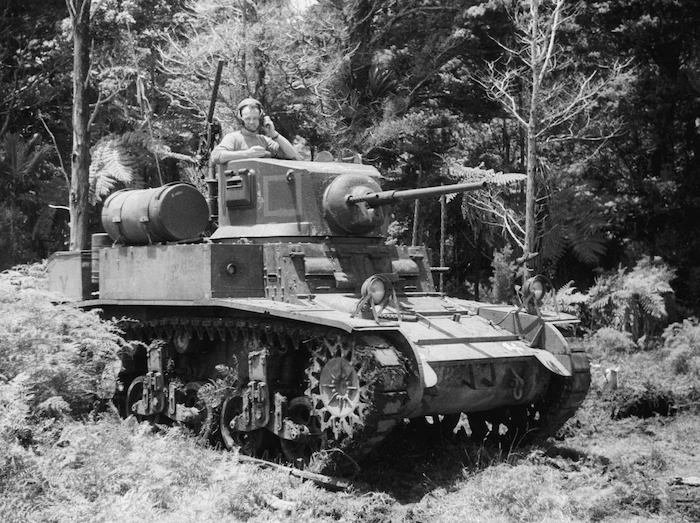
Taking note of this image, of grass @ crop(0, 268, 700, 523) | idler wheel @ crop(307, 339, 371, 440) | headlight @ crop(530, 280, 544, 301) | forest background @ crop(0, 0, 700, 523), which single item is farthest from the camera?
headlight @ crop(530, 280, 544, 301)

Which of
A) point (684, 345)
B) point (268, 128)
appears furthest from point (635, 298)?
point (268, 128)

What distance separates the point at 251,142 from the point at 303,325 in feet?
10.8

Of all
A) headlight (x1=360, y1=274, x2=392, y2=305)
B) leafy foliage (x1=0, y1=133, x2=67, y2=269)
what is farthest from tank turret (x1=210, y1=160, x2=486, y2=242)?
leafy foliage (x1=0, y1=133, x2=67, y2=269)

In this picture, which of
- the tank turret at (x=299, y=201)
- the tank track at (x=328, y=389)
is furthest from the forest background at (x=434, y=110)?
the tank track at (x=328, y=389)

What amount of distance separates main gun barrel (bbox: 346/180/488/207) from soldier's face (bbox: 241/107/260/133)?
1.91 metres

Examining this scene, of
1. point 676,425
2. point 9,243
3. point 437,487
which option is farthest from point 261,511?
point 9,243

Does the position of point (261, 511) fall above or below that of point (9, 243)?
below

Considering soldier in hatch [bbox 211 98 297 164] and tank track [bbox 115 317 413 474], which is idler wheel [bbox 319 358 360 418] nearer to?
tank track [bbox 115 317 413 474]

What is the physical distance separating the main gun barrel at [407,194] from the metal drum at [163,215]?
2.01m

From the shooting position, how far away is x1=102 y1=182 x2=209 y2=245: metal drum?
38.0 ft

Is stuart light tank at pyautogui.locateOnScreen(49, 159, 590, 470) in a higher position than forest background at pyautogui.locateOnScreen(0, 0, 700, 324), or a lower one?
lower

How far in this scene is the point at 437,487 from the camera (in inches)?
366

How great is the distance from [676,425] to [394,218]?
41.4ft

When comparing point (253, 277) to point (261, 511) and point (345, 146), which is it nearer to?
point (261, 511)
